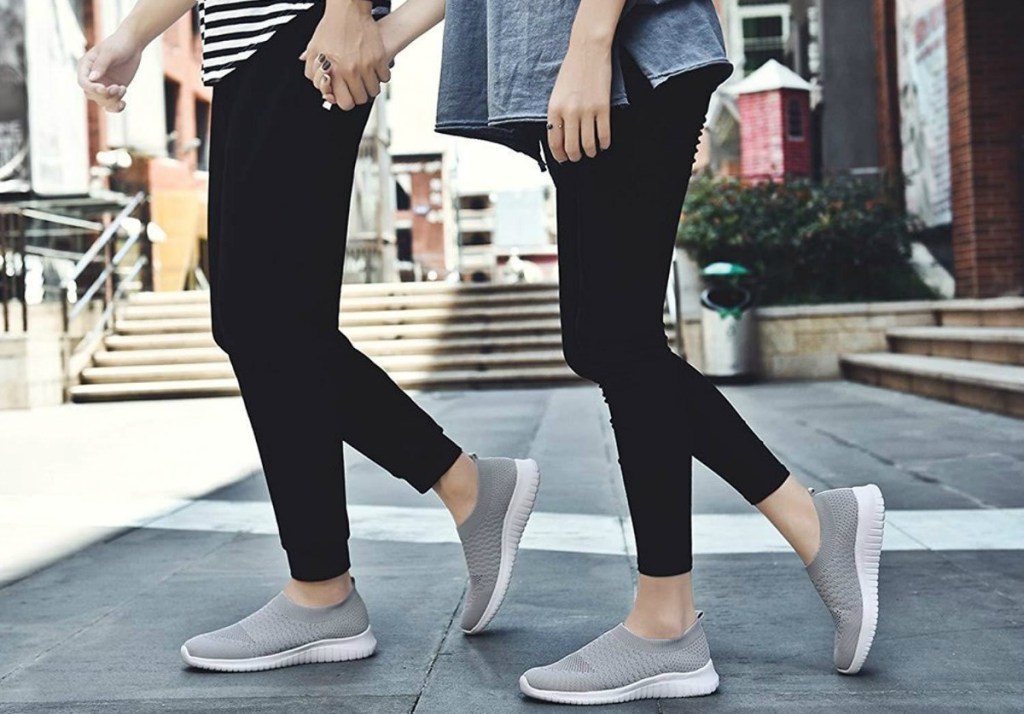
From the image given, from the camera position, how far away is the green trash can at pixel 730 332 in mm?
11008

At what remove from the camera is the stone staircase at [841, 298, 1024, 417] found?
7508mm

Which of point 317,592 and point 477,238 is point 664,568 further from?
point 477,238

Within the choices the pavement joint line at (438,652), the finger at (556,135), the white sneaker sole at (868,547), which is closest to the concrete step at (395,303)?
the pavement joint line at (438,652)

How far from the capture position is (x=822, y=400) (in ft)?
29.3

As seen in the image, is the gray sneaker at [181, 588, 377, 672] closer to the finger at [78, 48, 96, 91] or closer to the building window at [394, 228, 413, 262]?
the finger at [78, 48, 96, 91]

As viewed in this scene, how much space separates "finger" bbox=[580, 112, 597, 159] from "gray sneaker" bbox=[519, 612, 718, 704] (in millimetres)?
788

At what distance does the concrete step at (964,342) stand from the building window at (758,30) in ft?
55.5

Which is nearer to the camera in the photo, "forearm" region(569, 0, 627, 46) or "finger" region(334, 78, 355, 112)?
"forearm" region(569, 0, 627, 46)

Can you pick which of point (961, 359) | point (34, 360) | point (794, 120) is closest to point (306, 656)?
point (961, 359)

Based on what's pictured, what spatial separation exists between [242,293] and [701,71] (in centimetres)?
84

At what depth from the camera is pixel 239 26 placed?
2.22 meters

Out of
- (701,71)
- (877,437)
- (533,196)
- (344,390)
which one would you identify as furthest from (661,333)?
(533,196)

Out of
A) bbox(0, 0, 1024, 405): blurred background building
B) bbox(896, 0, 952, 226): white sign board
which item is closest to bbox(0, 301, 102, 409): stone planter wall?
bbox(0, 0, 1024, 405): blurred background building

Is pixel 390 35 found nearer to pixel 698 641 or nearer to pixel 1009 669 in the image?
pixel 698 641
